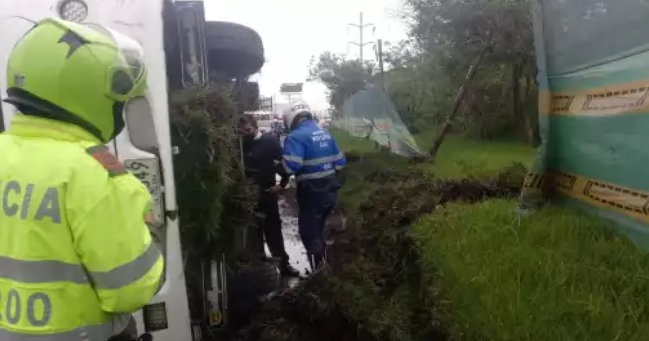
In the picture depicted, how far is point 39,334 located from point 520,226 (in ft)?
9.30

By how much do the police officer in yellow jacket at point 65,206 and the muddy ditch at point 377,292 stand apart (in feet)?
5.65

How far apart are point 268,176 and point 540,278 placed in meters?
3.84

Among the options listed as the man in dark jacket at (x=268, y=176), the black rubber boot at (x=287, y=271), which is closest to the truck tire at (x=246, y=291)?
the man in dark jacket at (x=268, y=176)

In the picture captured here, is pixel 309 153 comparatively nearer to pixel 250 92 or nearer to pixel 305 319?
pixel 250 92

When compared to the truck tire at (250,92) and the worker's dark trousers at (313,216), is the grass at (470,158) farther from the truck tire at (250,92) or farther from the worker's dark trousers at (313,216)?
the truck tire at (250,92)

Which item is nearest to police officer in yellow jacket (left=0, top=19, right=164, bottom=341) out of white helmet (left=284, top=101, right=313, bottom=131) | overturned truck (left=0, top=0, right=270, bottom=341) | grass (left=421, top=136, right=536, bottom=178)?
overturned truck (left=0, top=0, right=270, bottom=341)

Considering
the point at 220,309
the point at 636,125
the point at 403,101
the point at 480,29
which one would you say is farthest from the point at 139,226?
the point at 403,101

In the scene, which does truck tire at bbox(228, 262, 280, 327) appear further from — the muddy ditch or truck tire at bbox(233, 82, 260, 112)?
truck tire at bbox(233, 82, 260, 112)

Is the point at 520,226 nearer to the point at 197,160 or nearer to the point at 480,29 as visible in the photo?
the point at 197,160

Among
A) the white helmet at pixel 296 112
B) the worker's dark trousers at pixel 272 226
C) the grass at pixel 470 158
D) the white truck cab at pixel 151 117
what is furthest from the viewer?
the grass at pixel 470 158

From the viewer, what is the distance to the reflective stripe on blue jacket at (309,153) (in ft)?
20.1

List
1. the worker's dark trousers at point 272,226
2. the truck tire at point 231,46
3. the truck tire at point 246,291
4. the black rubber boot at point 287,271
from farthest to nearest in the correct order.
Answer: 1. the worker's dark trousers at point 272,226
2. the black rubber boot at point 287,271
3. the truck tire at point 231,46
4. the truck tire at point 246,291

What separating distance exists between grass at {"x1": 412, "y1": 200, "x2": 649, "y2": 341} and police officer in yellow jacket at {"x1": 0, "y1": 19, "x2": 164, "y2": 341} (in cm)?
153

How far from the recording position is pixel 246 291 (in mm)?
4660
